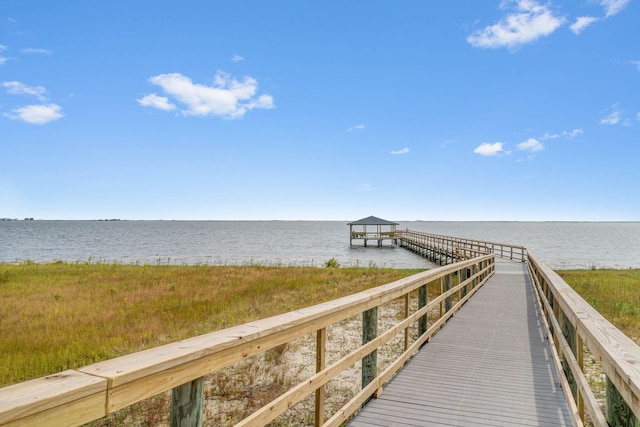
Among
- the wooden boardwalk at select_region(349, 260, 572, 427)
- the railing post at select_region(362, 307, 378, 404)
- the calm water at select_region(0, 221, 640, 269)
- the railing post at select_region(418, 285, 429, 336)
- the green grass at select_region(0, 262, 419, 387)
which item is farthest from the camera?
the calm water at select_region(0, 221, 640, 269)

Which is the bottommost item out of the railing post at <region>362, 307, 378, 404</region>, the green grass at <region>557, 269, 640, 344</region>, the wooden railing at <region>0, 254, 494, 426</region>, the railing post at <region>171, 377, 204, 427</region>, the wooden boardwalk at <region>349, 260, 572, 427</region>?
the green grass at <region>557, 269, 640, 344</region>

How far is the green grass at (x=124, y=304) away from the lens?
8.09 metres

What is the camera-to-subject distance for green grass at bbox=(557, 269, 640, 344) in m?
9.93

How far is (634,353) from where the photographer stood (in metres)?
2.13

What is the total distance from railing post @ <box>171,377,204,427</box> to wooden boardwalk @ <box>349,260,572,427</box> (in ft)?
7.30

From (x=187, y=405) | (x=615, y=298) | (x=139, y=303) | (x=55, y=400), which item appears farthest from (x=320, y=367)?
(x=615, y=298)

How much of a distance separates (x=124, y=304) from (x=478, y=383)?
450 inches

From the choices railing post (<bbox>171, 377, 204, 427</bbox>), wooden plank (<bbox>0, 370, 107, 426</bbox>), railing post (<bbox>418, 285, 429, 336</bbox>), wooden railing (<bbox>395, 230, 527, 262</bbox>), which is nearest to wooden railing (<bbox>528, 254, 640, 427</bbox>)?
railing post (<bbox>171, 377, 204, 427</bbox>)

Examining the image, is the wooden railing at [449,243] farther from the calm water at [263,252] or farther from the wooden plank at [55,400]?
the wooden plank at [55,400]

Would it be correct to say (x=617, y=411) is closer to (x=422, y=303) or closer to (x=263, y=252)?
(x=422, y=303)

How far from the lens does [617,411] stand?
7.17ft

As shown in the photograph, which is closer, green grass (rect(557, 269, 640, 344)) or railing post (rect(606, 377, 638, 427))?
railing post (rect(606, 377, 638, 427))

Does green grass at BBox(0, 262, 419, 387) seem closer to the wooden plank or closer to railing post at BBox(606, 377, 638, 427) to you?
the wooden plank

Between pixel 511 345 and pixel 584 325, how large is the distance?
399 centimetres
